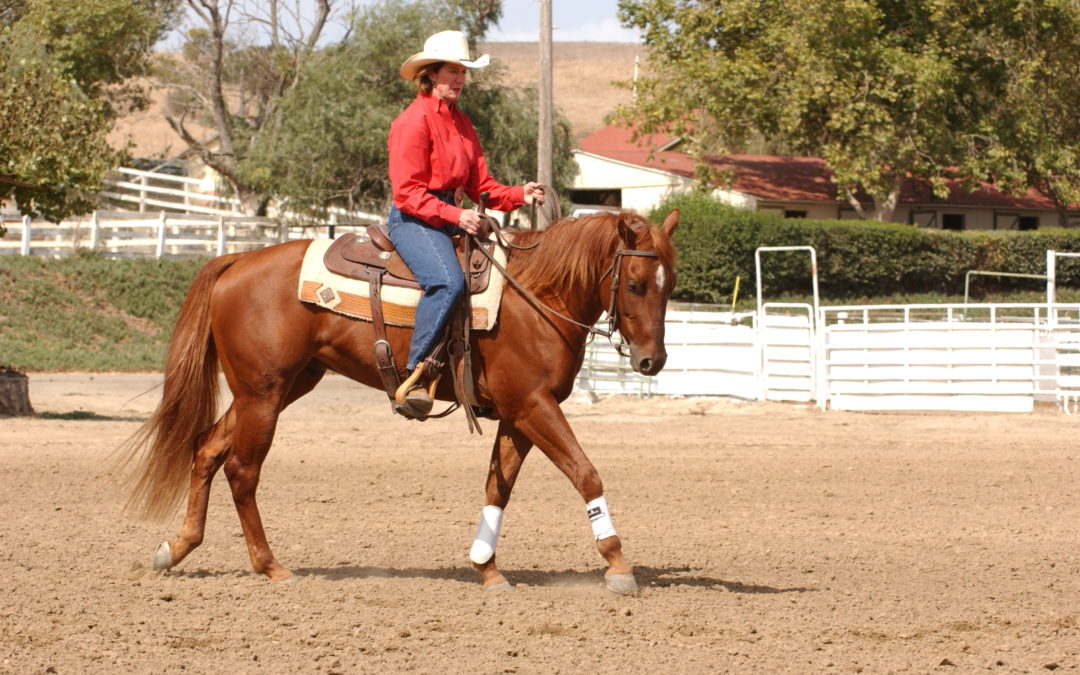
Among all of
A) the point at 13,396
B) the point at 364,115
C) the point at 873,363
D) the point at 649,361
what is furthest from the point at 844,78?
the point at 649,361

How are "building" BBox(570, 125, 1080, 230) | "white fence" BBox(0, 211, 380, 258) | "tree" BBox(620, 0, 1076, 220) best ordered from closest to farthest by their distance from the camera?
"white fence" BBox(0, 211, 380, 258) < "tree" BBox(620, 0, 1076, 220) < "building" BBox(570, 125, 1080, 230)

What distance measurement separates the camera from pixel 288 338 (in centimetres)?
641

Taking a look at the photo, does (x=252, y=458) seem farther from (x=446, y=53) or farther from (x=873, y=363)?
(x=873, y=363)

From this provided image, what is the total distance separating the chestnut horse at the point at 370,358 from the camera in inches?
234

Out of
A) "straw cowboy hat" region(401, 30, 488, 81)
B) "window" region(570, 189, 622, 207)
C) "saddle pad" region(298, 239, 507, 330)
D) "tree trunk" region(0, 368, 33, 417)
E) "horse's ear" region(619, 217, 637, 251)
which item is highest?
"window" region(570, 189, 622, 207)

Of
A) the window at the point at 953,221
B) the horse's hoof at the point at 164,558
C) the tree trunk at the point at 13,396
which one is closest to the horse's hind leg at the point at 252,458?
the horse's hoof at the point at 164,558

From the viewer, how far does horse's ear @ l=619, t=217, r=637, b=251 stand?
5.88 m

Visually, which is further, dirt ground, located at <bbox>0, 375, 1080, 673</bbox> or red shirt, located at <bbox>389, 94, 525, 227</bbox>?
red shirt, located at <bbox>389, 94, 525, 227</bbox>

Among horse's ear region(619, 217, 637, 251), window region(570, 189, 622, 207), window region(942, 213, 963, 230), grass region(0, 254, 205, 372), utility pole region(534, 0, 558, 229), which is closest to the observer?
horse's ear region(619, 217, 637, 251)

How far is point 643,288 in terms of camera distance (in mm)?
5863

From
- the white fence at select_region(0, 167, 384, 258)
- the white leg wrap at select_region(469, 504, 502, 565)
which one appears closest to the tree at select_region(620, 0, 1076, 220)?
the white fence at select_region(0, 167, 384, 258)

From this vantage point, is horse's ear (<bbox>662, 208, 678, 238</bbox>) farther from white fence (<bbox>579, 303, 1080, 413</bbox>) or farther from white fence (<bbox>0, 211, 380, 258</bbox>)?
white fence (<bbox>0, 211, 380, 258</bbox>)

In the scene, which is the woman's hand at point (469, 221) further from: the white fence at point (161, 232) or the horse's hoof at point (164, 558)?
the white fence at point (161, 232)

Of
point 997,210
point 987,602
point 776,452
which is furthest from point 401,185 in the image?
point 997,210
